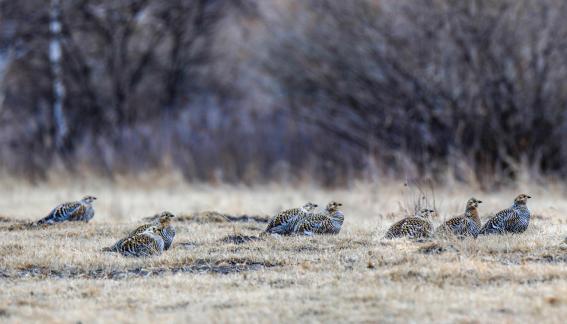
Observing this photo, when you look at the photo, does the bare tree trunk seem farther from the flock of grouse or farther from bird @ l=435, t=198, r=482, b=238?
bird @ l=435, t=198, r=482, b=238

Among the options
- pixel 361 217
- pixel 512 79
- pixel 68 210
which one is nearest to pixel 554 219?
pixel 361 217

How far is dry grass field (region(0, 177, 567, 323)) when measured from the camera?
340 inches

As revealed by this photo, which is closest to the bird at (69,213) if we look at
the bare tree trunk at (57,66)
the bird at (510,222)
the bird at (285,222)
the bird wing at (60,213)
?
the bird wing at (60,213)

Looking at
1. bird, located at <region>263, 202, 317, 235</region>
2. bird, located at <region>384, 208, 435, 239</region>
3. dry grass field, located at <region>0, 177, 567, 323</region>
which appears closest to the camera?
dry grass field, located at <region>0, 177, 567, 323</region>

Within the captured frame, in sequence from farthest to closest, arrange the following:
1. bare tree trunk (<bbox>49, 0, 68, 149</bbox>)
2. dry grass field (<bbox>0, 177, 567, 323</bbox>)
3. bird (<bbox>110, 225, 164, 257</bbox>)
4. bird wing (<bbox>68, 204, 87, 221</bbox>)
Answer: bare tree trunk (<bbox>49, 0, 68, 149</bbox>) → bird wing (<bbox>68, 204, 87, 221</bbox>) → bird (<bbox>110, 225, 164, 257</bbox>) → dry grass field (<bbox>0, 177, 567, 323</bbox>)

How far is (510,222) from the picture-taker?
12.1 metres

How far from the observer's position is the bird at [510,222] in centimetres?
1215

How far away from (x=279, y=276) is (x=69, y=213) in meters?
4.80

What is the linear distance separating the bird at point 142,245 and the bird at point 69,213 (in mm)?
2846

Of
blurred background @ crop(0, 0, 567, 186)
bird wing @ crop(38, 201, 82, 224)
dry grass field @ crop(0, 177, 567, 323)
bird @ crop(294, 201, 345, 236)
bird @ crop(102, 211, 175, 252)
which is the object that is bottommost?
dry grass field @ crop(0, 177, 567, 323)

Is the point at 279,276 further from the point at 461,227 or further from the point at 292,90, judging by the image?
the point at 292,90

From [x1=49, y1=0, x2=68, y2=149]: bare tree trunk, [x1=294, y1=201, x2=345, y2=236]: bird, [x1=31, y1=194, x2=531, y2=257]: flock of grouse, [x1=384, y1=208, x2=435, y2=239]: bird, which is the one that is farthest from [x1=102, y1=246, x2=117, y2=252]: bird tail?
[x1=49, y1=0, x2=68, y2=149]: bare tree trunk

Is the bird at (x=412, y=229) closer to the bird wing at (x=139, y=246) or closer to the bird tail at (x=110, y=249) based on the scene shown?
the bird wing at (x=139, y=246)

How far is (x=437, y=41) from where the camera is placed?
26.8 meters
